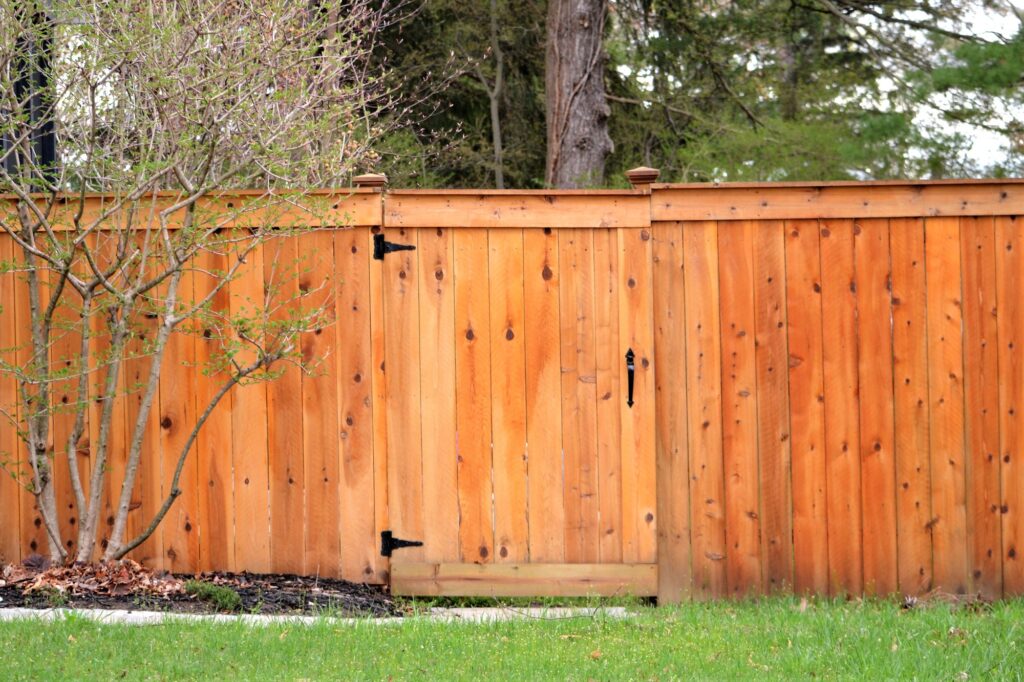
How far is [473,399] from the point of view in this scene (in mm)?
5672

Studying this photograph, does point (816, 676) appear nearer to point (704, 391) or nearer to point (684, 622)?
point (684, 622)

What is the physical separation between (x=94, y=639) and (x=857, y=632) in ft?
9.55

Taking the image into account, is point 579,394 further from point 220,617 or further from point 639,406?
point 220,617

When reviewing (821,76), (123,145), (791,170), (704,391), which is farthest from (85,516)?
(821,76)

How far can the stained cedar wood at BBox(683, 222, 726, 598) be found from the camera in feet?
18.6

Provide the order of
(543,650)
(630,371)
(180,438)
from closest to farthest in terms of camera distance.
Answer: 1. (543,650)
2. (630,371)
3. (180,438)

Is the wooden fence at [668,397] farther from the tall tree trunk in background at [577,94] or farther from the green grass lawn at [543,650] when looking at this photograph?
the tall tree trunk in background at [577,94]

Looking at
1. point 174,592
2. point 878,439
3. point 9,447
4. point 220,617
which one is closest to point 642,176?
point 878,439

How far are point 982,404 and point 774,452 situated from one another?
3.31 feet

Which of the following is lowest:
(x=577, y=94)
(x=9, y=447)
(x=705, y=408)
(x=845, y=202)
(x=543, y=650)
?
(x=543, y=650)

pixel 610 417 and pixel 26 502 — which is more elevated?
pixel 610 417

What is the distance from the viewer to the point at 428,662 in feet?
14.1

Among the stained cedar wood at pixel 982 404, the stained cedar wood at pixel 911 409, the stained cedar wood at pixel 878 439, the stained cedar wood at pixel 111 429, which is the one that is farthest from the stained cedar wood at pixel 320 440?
the stained cedar wood at pixel 982 404

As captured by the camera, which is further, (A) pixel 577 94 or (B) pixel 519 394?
A: (A) pixel 577 94
